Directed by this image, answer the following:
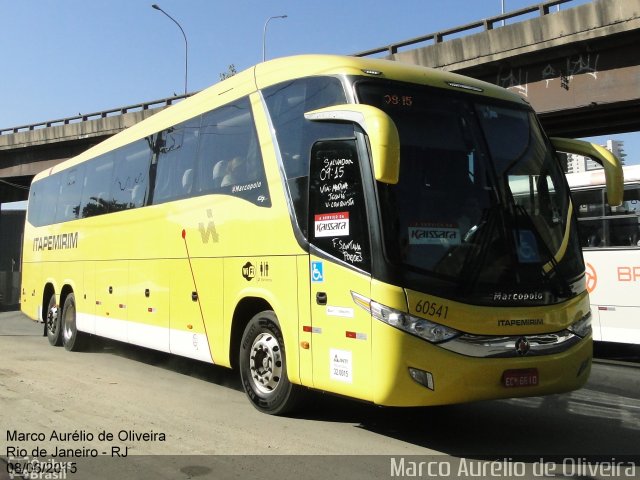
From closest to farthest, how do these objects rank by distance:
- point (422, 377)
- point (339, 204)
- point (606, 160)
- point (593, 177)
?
1. point (422, 377)
2. point (339, 204)
3. point (606, 160)
4. point (593, 177)

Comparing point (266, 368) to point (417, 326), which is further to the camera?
point (266, 368)

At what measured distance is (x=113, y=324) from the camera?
1105 cm

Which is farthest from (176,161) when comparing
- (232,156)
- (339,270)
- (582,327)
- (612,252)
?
(612,252)

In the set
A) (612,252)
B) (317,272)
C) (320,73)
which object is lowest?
(317,272)

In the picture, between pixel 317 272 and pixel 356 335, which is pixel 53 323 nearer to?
pixel 317 272

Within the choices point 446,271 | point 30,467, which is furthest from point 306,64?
point 30,467

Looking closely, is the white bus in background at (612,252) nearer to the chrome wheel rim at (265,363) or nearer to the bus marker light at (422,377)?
the chrome wheel rim at (265,363)

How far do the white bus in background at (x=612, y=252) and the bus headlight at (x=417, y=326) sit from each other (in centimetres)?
671

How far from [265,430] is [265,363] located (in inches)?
35.3

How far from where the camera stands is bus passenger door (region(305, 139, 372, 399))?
554 cm

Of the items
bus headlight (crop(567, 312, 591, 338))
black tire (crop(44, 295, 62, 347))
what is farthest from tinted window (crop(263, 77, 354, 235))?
black tire (crop(44, 295, 62, 347))

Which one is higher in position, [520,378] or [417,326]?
[417,326]

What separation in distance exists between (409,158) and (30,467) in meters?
4.00

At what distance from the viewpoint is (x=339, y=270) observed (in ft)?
19.0
